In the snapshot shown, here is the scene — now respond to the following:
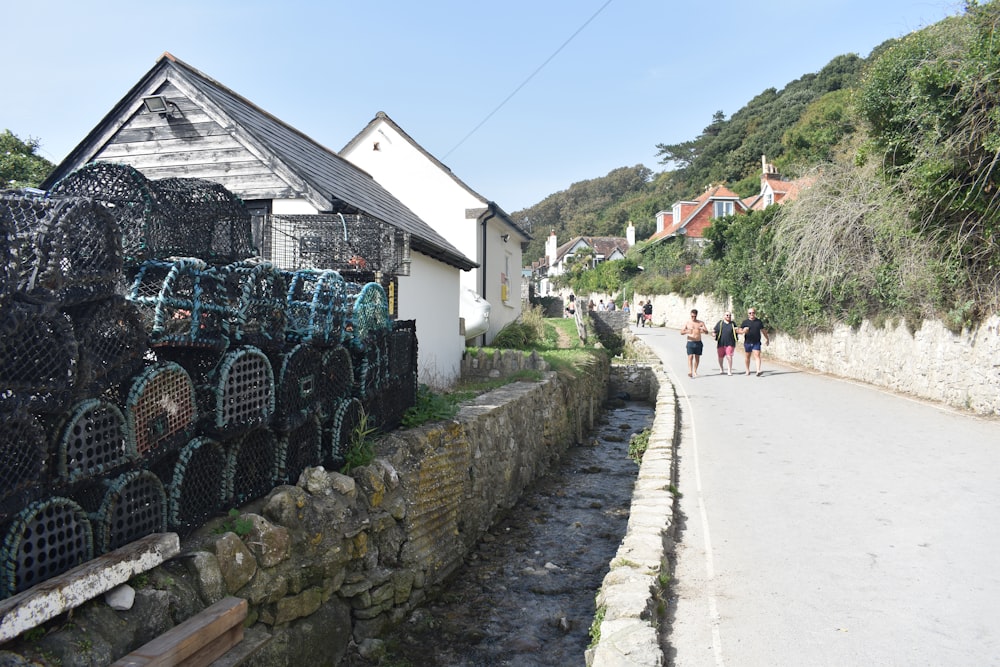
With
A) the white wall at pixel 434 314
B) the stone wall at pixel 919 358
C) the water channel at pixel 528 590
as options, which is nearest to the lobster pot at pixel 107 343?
the water channel at pixel 528 590

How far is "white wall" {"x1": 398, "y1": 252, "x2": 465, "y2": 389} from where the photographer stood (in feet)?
36.6

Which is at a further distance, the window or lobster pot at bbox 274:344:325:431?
the window

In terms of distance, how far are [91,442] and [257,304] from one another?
1.78 m

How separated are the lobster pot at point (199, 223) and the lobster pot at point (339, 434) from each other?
1680 millimetres

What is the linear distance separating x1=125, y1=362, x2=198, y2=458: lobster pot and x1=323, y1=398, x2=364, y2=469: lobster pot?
1.76 m

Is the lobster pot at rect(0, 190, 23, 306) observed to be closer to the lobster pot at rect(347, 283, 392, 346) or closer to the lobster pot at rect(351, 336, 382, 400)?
the lobster pot at rect(347, 283, 392, 346)

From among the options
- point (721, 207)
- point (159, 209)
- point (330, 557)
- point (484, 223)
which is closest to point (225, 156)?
point (159, 209)

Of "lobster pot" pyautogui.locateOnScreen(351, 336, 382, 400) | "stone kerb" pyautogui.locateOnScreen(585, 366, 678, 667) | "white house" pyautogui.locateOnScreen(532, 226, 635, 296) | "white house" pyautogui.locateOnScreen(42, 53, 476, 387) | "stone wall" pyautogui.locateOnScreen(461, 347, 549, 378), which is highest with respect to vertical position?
"white house" pyautogui.locateOnScreen(532, 226, 635, 296)

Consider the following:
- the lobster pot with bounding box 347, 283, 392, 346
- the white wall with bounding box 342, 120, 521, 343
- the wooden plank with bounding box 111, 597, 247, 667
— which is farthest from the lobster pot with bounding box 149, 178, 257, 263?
the white wall with bounding box 342, 120, 521, 343

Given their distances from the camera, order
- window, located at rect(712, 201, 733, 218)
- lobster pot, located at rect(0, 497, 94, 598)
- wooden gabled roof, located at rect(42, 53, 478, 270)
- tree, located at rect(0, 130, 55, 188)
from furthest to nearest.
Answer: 1. window, located at rect(712, 201, 733, 218)
2. tree, located at rect(0, 130, 55, 188)
3. wooden gabled roof, located at rect(42, 53, 478, 270)
4. lobster pot, located at rect(0, 497, 94, 598)

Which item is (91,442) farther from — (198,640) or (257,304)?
(257,304)

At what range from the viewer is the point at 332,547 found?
536 cm

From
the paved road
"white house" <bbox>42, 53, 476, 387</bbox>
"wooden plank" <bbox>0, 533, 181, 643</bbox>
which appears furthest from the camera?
"white house" <bbox>42, 53, 476, 387</bbox>

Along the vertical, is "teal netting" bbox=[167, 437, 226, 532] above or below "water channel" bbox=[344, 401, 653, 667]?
above
